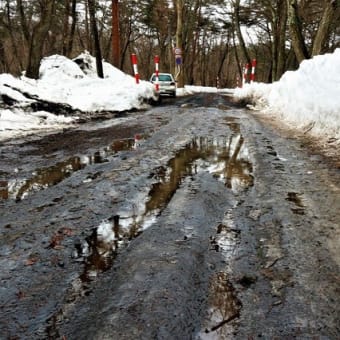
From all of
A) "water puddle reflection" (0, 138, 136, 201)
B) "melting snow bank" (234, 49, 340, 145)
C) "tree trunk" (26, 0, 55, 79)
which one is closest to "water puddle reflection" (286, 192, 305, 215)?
"water puddle reflection" (0, 138, 136, 201)

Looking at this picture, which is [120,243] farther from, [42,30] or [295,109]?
[42,30]

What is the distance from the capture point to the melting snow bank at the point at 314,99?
21.6ft

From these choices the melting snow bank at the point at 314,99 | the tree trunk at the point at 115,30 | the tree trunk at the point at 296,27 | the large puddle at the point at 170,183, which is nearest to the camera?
the large puddle at the point at 170,183

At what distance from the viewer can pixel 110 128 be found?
8.00 metres

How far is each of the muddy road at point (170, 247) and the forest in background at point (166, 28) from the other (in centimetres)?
859

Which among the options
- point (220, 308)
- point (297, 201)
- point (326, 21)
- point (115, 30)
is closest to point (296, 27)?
point (326, 21)

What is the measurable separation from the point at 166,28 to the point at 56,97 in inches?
987

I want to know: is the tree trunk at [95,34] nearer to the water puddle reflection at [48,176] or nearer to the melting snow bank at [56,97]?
the melting snow bank at [56,97]

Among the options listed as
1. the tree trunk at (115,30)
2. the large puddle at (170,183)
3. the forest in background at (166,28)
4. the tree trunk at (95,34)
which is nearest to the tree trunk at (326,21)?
the forest in background at (166,28)

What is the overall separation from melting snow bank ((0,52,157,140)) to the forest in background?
3.61ft

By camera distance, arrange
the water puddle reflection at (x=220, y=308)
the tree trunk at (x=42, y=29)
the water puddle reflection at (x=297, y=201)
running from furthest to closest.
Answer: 1. the tree trunk at (x=42, y=29)
2. the water puddle reflection at (x=297, y=201)
3. the water puddle reflection at (x=220, y=308)

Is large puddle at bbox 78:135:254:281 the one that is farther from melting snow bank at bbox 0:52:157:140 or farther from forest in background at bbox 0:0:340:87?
forest in background at bbox 0:0:340:87

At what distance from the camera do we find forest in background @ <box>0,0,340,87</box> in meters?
12.3

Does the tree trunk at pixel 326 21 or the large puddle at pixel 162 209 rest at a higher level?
the tree trunk at pixel 326 21
